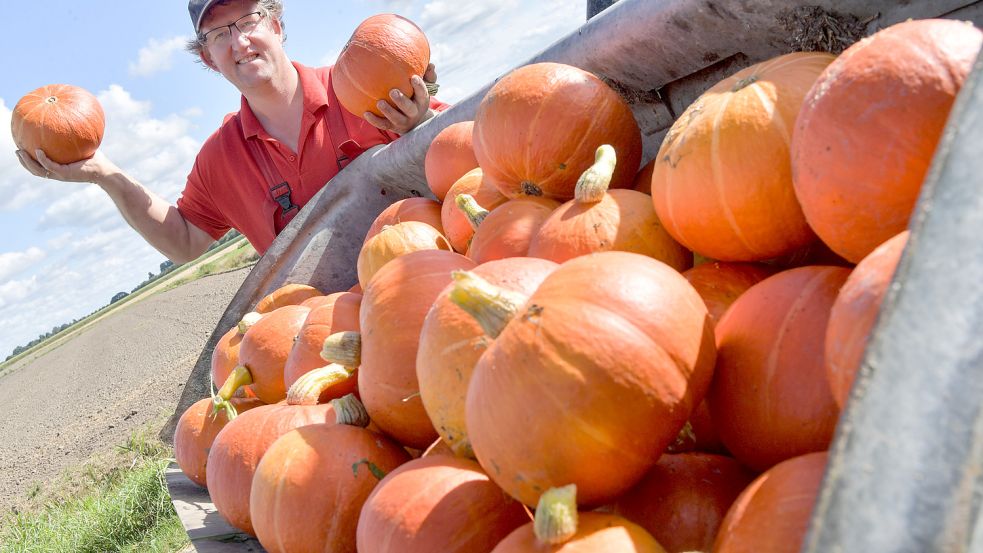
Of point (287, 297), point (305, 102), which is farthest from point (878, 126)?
point (305, 102)

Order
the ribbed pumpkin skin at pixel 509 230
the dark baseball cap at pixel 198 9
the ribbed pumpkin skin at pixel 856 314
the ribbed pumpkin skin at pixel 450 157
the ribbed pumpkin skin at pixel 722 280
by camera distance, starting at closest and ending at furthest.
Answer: the ribbed pumpkin skin at pixel 856 314, the ribbed pumpkin skin at pixel 722 280, the ribbed pumpkin skin at pixel 509 230, the ribbed pumpkin skin at pixel 450 157, the dark baseball cap at pixel 198 9

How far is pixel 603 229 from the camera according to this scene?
1.86 m

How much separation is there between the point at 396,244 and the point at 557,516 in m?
1.69

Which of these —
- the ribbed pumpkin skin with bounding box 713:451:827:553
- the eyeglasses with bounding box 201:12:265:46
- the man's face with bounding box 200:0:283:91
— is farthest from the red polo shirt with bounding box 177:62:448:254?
the ribbed pumpkin skin with bounding box 713:451:827:553

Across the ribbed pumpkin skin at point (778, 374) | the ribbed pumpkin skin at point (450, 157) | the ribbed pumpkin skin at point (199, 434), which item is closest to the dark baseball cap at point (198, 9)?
the ribbed pumpkin skin at point (450, 157)

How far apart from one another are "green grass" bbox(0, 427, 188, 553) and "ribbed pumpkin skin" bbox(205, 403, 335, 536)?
253 cm

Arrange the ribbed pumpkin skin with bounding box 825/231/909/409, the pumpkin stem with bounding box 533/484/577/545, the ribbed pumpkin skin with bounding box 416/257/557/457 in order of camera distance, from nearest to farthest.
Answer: the ribbed pumpkin skin with bounding box 825/231/909/409 < the pumpkin stem with bounding box 533/484/577/545 < the ribbed pumpkin skin with bounding box 416/257/557/457

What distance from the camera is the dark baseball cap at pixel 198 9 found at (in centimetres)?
509

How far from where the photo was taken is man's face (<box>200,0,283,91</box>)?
207 inches

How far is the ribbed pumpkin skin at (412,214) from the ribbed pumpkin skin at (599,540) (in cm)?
206

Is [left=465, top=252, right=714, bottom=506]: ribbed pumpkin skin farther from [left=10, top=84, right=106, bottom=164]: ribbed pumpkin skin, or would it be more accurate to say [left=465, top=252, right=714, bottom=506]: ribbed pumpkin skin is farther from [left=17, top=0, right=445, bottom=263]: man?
[left=10, top=84, right=106, bottom=164]: ribbed pumpkin skin

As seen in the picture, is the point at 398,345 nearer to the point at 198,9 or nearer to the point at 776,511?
the point at 776,511

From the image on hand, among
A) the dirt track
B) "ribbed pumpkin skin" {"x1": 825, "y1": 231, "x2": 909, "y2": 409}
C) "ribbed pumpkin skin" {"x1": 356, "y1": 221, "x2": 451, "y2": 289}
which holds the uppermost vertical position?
"ribbed pumpkin skin" {"x1": 356, "y1": 221, "x2": 451, "y2": 289}

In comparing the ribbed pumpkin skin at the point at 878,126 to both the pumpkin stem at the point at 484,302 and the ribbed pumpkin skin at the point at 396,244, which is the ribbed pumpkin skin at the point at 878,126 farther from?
the ribbed pumpkin skin at the point at 396,244
